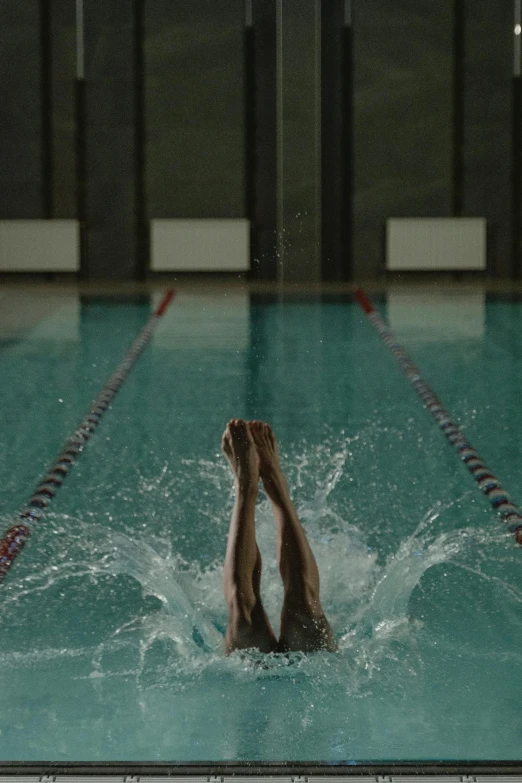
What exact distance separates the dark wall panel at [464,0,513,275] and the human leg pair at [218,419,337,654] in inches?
442

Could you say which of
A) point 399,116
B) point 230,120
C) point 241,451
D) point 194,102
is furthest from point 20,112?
point 241,451

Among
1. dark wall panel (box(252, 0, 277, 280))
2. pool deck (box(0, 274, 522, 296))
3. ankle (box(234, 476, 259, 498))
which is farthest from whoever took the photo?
dark wall panel (box(252, 0, 277, 280))

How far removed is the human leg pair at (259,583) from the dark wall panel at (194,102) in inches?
433

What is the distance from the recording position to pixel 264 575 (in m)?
2.94

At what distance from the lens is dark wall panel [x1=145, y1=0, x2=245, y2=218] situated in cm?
1303

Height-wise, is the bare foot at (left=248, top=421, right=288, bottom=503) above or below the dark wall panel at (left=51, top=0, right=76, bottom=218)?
below

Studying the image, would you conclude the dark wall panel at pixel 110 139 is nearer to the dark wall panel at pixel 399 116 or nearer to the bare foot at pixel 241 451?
the dark wall panel at pixel 399 116

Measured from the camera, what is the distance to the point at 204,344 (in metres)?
7.44

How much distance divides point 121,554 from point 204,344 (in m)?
4.36

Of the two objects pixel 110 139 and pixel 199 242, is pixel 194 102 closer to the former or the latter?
pixel 110 139

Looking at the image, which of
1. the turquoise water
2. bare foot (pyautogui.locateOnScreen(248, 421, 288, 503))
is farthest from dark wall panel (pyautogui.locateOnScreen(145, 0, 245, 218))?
bare foot (pyautogui.locateOnScreen(248, 421, 288, 503))

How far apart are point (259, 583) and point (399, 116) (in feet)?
37.0

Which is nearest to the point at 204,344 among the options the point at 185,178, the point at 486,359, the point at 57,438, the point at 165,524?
the point at 486,359

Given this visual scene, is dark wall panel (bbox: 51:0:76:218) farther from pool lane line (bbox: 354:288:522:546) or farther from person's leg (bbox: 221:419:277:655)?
person's leg (bbox: 221:419:277:655)
